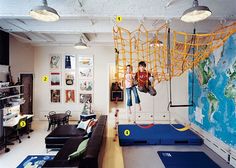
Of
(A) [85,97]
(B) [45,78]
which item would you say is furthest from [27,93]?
(A) [85,97]

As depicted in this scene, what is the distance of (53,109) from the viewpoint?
8.23 meters

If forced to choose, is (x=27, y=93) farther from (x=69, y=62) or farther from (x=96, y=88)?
(x=96, y=88)

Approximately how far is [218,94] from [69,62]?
6.20m

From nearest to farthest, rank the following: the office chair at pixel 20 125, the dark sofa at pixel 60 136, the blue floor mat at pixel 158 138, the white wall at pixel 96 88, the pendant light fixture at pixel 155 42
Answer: the pendant light fixture at pixel 155 42 → the dark sofa at pixel 60 136 → the blue floor mat at pixel 158 138 → the office chair at pixel 20 125 → the white wall at pixel 96 88

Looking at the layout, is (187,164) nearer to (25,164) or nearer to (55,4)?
(25,164)

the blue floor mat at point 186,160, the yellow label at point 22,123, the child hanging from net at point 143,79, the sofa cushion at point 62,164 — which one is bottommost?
the blue floor mat at point 186,160

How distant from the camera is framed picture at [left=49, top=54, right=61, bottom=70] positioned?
26.7 feet

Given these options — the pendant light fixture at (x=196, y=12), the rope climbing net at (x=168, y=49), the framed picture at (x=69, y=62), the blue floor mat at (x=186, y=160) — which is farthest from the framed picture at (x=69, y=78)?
the pendant light fixture at (x=196, y=12)

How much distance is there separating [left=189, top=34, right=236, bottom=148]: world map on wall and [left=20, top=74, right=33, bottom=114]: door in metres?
7.01

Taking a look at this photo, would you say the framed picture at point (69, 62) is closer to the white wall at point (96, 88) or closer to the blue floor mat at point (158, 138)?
the white wall at point (96, 88)

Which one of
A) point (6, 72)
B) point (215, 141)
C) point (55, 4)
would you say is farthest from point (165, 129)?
point (6, 72)

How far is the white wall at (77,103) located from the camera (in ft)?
26.7

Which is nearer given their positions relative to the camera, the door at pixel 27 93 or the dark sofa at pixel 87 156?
the dark sofa at pixel 87 156

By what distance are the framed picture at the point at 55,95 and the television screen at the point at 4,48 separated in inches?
101
